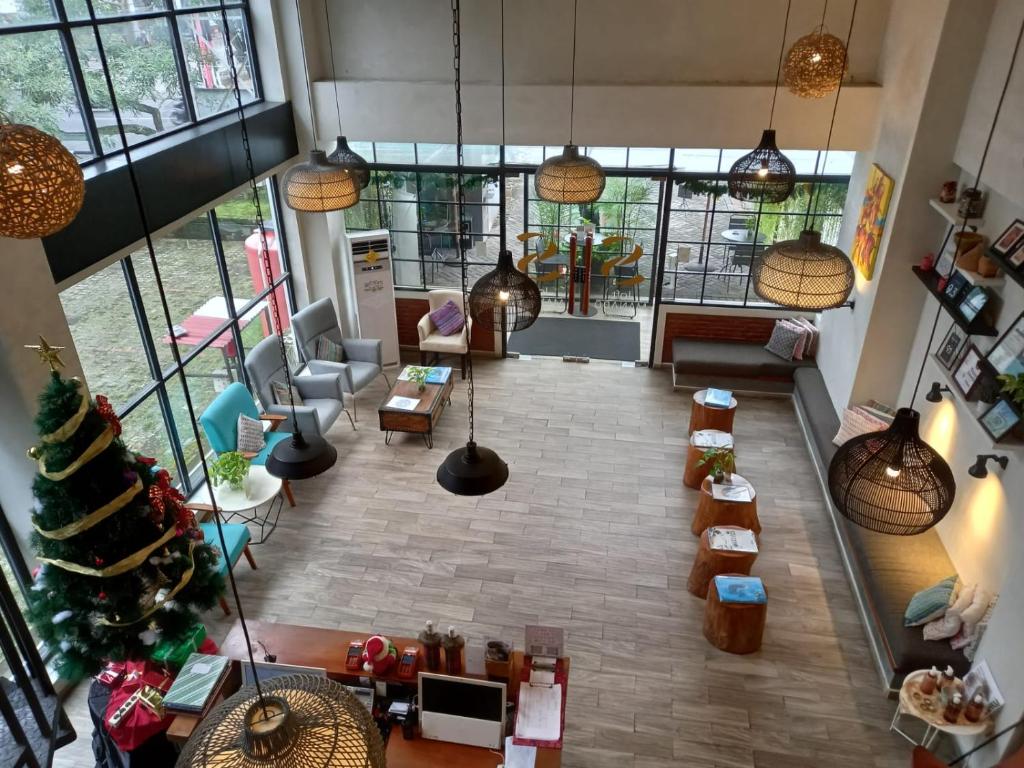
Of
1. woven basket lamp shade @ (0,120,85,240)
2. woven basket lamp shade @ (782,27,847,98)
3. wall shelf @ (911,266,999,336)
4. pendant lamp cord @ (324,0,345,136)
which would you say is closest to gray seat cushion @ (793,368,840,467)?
wall shelf @ (911,266,999,336)

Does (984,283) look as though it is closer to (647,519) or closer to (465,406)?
(647,519)

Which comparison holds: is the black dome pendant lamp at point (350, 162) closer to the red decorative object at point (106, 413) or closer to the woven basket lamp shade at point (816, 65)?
the red decorative object at point (106, 413)

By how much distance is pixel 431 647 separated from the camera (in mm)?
4520

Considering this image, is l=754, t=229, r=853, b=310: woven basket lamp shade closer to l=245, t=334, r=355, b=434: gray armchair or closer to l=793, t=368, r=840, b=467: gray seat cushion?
l=793, t=368, r=840, b=467: gray seat cushion

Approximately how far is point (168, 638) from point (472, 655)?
213 cm

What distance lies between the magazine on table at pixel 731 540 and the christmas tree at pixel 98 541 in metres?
4.01

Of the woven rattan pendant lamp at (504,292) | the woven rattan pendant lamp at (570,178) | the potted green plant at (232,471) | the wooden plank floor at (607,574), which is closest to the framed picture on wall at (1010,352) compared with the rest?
the wooden plank floor at (607,574)

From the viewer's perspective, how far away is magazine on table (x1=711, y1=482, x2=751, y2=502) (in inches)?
263

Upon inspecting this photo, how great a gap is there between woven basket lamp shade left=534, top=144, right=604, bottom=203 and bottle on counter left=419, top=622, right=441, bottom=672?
3497mm

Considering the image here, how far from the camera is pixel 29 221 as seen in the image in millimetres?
3195

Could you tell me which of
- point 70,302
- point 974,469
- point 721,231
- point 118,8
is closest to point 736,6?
point 721,231

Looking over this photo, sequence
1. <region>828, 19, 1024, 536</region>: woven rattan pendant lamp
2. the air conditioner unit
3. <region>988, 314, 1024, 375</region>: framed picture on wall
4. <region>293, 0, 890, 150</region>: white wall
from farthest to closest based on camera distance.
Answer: the air conditioner unit
<region>293, 0, 890, 150</region>: white wall
<region>988, 314, 1024, 375</region>: framed picture on wall
<region>828, 19, 1024, 536</region>: woven rattan pendant lamp

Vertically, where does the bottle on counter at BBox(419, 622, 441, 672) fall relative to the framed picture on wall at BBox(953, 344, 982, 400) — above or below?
below

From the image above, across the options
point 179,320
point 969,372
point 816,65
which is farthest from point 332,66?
point 969,372
